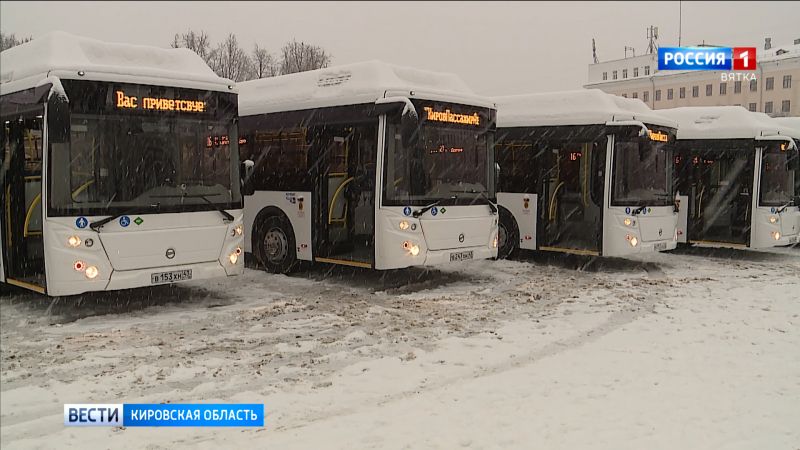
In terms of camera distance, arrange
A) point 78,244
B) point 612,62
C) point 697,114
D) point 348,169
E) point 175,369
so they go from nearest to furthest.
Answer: point 175,369 → point 78,244 → point 348,169 → point 697,114 → point 612,62

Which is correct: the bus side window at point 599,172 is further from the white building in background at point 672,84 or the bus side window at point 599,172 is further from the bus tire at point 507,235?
the white building in background at point 672,84

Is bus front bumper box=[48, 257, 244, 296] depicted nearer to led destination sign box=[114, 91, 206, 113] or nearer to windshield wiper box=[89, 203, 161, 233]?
windshield wiper box=[89, 203, 161, 233]

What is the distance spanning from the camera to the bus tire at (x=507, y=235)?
49.1 feet

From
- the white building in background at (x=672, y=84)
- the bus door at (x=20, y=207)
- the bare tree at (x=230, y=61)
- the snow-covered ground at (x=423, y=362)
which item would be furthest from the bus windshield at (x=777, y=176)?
the white building in background at (x=672, y=84)

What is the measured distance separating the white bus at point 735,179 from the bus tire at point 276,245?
9.37 metres

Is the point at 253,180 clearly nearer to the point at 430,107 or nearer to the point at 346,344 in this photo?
the point at 430,107

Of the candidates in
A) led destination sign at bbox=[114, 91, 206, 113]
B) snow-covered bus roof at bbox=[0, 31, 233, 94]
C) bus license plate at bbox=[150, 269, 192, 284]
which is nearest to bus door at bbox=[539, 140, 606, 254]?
snow-covered bus roof at bbox=[0, 31, 233, 94]

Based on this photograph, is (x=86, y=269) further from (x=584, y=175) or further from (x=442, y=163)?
(x=584, y=175)

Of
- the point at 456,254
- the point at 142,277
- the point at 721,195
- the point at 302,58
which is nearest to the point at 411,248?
the point at 456,254

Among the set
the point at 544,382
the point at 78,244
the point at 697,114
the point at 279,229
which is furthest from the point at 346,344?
the point at 697,114

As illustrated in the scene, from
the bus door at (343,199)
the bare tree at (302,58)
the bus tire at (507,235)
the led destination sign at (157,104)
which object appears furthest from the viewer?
the bare tree at (302,58)

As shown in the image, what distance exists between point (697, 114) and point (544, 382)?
41.3 ft

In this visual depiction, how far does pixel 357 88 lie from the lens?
1152 cm

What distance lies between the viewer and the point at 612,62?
77562 mm
